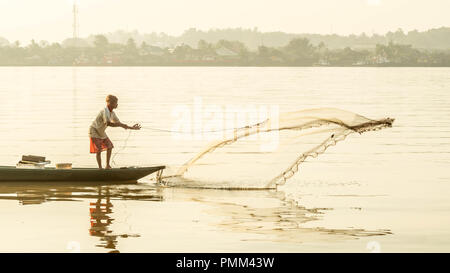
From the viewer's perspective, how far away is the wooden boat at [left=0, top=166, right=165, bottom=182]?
72.0 feet

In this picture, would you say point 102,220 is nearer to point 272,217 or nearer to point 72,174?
point 272,217

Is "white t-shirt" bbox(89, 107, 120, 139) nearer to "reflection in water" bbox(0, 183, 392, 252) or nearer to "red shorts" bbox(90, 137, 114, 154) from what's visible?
"red shorts" bbox(90, 137, 114, 154)

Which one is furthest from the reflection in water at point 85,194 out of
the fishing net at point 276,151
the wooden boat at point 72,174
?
the fishing net at point 276,151

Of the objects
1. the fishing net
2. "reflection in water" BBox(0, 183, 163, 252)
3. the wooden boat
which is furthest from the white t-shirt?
the fishing net

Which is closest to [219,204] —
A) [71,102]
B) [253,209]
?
[253,209]

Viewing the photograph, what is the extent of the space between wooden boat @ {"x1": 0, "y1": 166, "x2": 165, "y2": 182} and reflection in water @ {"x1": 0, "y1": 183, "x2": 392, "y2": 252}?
6.7 inches

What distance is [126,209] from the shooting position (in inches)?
754

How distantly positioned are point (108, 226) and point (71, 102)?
55.5 metres

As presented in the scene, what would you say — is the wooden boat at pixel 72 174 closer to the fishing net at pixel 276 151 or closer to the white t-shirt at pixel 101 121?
the white t-shirt at pixel 101 121

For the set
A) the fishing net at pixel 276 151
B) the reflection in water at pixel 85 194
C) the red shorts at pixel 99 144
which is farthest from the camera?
the red shorts at pixel 99 144

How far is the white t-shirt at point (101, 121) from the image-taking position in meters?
21.5

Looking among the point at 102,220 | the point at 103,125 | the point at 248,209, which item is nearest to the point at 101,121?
the point at 103,125

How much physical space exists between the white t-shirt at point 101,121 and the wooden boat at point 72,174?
86cm
